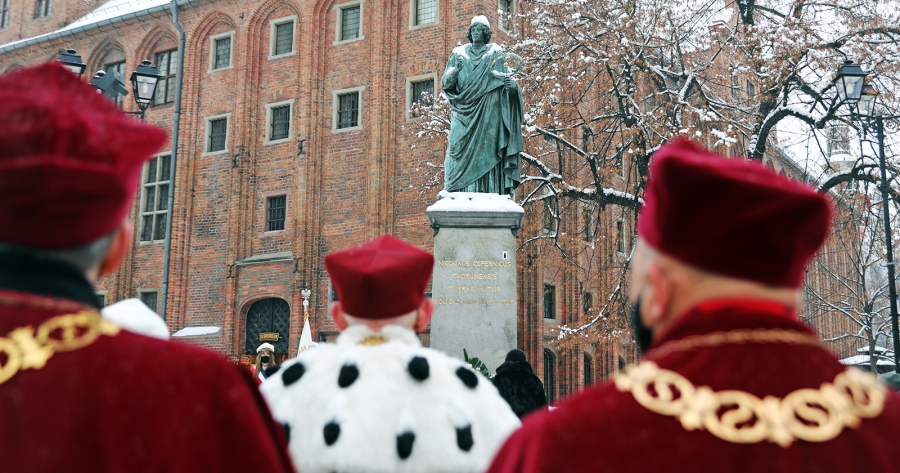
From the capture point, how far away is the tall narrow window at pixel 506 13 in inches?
833

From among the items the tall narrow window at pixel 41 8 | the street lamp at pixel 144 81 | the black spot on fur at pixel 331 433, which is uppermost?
the tall narrow window at pixel 41 8

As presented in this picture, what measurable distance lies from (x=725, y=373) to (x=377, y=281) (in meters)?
1.53

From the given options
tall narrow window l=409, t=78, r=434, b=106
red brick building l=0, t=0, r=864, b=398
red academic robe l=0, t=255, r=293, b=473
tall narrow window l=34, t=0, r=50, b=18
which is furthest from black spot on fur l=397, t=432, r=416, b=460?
tall narrow window l=34, t=0, r=50, b=18

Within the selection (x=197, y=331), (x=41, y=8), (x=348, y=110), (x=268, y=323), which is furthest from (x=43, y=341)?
(x=41, y=8)

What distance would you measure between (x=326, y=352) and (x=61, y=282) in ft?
4.21

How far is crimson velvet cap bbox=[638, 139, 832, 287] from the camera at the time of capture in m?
1.53

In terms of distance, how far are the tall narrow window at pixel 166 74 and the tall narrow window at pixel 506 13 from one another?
37.9 feet

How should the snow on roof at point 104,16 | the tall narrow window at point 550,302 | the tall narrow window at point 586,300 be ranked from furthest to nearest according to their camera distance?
the snow on roof at point 104,16 < the tall narrow window at point 586,300 < the tall narrow window at point 550,302

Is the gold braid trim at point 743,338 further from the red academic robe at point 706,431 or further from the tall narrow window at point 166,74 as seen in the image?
the tall narrow window at point 166,74

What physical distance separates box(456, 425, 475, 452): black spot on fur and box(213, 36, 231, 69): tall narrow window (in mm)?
25636

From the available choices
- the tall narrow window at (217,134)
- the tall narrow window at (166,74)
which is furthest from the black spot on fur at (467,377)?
the tall narrow window at (166,74)

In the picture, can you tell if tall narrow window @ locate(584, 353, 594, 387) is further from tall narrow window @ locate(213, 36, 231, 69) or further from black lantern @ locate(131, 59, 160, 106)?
black lantern @ locate(131, 59, 160, 106)

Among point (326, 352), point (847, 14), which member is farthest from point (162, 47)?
point (326, 352)

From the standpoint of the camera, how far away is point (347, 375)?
2725 millimetres
